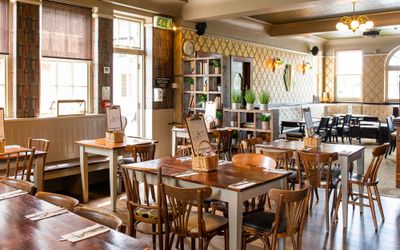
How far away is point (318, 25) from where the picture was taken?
1084 centimetres

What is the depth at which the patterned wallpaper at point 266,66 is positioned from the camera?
931cm

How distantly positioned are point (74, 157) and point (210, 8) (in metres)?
3.99

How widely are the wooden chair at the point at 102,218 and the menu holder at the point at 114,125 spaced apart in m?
3.18

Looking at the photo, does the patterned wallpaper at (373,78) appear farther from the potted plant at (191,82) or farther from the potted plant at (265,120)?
the potted plant at (265,120)

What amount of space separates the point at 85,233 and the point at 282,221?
1.65 meters

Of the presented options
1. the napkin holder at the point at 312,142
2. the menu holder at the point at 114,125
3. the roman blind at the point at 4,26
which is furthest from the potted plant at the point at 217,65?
the roman blind at the point at 4,26

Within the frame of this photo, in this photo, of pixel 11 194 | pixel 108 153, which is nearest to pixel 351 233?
pixel 108 153

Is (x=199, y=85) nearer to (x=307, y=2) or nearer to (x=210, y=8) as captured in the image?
(x=210, y=8)

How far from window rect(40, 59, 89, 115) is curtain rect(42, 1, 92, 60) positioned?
17 centimetres

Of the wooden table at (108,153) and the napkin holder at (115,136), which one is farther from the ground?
the napkin holder at (115,136)

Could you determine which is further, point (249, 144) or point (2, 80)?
point (2, 80)

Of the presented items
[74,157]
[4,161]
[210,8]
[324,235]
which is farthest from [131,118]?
[324,235]

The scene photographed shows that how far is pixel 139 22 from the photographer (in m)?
8.09

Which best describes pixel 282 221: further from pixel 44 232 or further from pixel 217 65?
pixel 217 65
